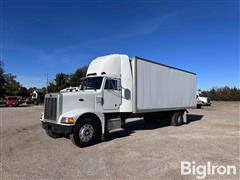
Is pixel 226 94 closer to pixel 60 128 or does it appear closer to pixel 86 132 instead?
Answer: pixel 86 132

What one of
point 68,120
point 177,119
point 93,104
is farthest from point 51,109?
point 177,119

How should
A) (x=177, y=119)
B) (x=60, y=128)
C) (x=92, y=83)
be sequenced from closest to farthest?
(x=60, y=128)
(x=92, y=83)
(x=177, y=119)

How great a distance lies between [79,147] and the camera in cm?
784

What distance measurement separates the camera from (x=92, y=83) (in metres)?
9.30

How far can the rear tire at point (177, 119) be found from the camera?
13430 millimetres

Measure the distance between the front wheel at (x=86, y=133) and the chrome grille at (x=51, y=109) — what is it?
1.03 meters

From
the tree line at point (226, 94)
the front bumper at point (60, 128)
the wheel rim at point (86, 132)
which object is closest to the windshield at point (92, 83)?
the wheel rim at point (86, 132)

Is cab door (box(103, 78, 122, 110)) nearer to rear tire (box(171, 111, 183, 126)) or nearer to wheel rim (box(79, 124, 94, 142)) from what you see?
wheel rim (box(79, 124, 94, 142))

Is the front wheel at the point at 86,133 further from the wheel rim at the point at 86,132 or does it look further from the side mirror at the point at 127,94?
the side mirror at the point at 127,94

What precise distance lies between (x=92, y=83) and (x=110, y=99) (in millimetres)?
1054

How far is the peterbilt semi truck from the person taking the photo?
7.96 m

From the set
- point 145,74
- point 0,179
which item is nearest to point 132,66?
point 145,74

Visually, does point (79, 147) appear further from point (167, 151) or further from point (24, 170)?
point (167, 151)

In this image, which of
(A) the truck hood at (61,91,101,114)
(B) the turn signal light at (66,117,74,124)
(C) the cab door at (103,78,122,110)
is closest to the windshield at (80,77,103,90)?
(C) the cab door at (103,78,122,110)
